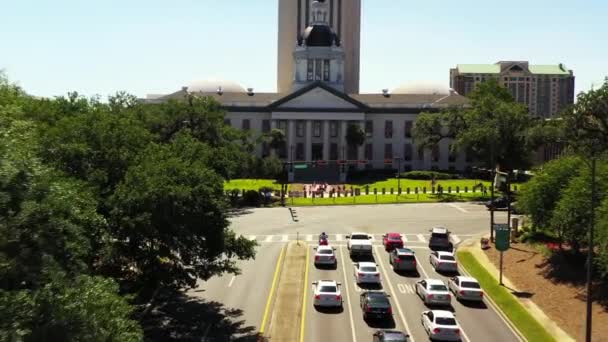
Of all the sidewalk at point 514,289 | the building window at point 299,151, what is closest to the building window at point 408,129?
the building window at point 299,151

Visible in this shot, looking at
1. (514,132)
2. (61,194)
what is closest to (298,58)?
(514,132)

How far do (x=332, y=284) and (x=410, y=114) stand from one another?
9173 centimetres

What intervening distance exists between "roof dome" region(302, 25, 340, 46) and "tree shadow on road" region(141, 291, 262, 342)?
9670 cm

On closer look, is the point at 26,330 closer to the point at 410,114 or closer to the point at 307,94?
the point at 307,94

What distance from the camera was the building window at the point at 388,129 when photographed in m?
123

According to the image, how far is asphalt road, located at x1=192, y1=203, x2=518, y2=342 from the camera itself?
31.7m

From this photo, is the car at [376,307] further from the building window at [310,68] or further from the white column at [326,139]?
the building window at [310,68]

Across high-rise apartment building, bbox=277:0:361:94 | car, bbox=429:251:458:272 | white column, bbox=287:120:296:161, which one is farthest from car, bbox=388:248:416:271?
high-rise apartment building, bbox=277:0:361:94

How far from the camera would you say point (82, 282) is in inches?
666

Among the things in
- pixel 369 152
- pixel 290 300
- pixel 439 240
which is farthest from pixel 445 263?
pixel 369 152

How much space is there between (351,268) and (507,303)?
36.3 ft

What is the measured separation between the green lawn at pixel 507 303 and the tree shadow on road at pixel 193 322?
12.9 m

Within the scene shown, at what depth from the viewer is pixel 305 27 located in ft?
461

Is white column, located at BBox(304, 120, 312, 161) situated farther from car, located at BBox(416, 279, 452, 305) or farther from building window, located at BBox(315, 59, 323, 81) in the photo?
car, located at BBox(416, 279, 452, 305)
